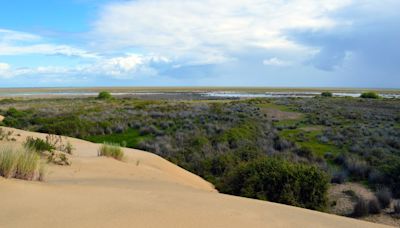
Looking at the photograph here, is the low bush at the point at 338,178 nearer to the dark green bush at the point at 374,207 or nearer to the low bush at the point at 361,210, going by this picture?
the dark green bush at the point at 374,207

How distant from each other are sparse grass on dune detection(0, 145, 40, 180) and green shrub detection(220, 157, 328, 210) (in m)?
5.29

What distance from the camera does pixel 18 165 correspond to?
649 centimetres

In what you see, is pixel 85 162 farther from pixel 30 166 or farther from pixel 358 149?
pixel 358 149

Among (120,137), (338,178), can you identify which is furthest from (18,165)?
(120,137)

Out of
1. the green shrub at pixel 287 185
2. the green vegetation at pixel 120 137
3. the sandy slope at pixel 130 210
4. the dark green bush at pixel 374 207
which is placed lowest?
the green vegetation at pixel 120 137

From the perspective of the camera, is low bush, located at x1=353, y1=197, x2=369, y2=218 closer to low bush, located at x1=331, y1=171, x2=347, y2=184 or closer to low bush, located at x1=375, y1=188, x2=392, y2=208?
low bush, located at x1=375, y1=188, x2=392, y2=208

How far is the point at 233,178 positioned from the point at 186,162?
209 inches

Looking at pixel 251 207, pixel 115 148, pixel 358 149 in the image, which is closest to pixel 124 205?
pixel 251 207

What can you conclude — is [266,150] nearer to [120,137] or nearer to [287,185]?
[287,185]

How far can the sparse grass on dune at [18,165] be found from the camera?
20.6 feet

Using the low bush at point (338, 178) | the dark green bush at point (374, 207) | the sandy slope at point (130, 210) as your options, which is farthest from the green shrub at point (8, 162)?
the low bush at point (338, 178)

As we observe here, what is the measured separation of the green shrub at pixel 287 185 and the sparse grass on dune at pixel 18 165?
5.29 meters

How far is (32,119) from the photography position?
3045cm

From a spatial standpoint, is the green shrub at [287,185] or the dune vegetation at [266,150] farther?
the dune vegetation at [266,150]
